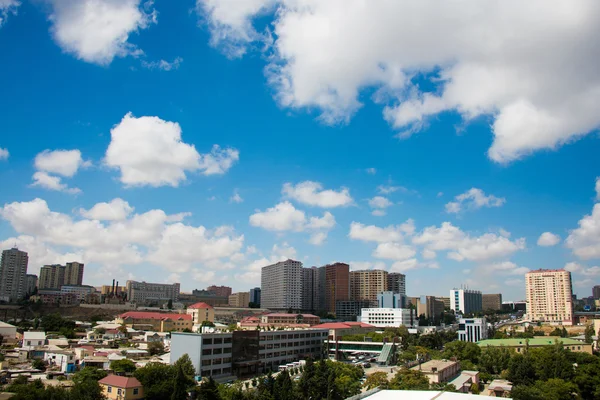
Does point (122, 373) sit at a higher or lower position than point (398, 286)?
lower

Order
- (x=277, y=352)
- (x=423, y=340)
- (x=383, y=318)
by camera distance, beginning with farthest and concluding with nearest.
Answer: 1. (x=383, y=318)
2. (x=423, y=340)
3. (x=277, y=352)

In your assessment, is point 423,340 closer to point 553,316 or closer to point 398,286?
point 553,316

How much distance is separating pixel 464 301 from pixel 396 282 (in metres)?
24.6

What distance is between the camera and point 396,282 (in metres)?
119

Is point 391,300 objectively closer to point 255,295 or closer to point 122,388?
point 255,295

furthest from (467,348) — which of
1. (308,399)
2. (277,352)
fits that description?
(308,399)

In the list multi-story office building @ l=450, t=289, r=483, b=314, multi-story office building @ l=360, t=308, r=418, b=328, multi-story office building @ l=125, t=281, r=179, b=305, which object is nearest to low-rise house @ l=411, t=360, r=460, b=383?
multi-story office building @ l=360, t=308, r=418, b=328

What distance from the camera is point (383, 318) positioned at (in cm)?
8769

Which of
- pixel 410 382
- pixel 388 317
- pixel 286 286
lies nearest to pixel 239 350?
pixel 410 382

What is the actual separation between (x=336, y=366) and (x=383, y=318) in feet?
171

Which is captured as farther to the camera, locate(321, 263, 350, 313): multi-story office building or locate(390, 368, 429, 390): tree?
locate(321, 263, 350, 313): multi-story office building

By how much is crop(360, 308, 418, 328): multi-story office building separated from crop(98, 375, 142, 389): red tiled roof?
60421 mm

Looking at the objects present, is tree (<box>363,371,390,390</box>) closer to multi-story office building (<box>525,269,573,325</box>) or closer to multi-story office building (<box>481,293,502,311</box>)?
multi-story office building (<box>525,269,573,325</box>)

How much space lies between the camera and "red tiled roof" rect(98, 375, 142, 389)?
3000 cm
